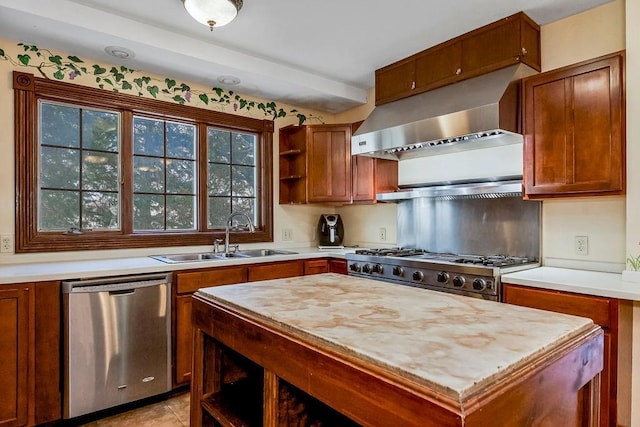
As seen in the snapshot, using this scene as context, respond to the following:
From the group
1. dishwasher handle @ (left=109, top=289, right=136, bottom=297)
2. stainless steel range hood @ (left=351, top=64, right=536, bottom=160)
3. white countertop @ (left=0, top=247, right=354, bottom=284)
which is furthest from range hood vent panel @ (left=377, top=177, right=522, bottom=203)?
dishwasher handle @ (left=109, top=289, right=136, bottom=297)

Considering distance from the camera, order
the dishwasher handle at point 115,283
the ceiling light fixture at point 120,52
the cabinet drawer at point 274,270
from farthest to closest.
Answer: the cabinet drawer at point 274,270, the ceiling light fixture at point 120,52, the dishwasher handle at point 115,283

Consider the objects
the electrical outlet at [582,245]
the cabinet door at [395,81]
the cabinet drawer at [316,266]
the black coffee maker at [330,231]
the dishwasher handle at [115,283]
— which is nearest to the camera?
the dishwasher handle at [115,283]

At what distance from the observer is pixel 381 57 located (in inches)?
124

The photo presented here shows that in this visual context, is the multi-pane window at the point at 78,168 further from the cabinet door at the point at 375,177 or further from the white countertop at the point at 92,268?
the cabinet door at the point at 375,177

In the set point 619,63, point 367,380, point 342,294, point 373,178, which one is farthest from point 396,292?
point 373,178

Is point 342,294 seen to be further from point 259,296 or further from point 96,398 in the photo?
point 96,398

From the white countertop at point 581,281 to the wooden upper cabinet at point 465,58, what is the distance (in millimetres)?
1370

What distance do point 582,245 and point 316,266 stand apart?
1967 millimetres

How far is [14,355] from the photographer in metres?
2.07

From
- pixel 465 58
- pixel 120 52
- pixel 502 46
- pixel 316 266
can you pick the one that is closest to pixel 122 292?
pixel 316 266

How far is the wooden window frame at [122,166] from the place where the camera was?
259 cm

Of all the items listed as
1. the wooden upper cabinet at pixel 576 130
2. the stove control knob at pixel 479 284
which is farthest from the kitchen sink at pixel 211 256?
the wooden upper cabinet at pixel 576 130

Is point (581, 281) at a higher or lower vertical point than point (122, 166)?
lower

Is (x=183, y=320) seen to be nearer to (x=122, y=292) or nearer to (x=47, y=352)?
(x=122, y=292)
